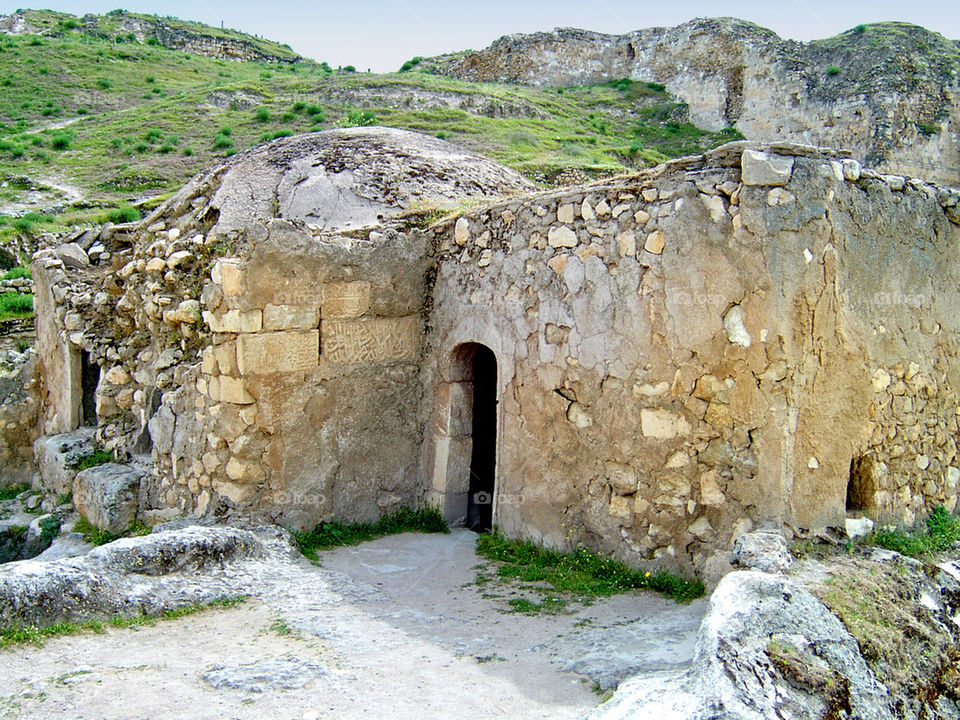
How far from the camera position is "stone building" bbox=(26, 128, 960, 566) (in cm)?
492

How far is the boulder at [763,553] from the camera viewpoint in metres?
4.07

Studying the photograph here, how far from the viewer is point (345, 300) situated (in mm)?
6367

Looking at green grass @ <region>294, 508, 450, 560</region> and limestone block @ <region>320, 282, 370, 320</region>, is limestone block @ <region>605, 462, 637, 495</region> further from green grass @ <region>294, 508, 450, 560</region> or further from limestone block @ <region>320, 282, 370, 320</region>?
limestone block @ <region>320, 282, 370, 320</region>

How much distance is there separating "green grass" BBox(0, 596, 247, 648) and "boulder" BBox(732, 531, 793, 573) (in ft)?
9.63

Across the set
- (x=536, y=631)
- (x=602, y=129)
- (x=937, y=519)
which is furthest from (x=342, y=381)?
(x=602, y=129)

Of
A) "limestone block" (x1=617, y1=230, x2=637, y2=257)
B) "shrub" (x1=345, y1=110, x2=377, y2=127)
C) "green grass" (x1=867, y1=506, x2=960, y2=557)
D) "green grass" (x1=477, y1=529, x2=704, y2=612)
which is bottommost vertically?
"green grass" (x1=477, y1=529, x2=704, y2=612)

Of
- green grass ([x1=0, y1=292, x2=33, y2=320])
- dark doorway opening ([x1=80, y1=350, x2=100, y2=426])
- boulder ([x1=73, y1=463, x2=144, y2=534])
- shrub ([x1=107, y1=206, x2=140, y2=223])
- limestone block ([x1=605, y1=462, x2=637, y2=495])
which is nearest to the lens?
limestone block ([x1=605, y1=462, x2=637, y2=495])

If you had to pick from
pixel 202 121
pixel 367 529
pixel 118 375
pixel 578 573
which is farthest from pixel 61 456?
pixel 202 121

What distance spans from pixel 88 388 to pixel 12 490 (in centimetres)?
134

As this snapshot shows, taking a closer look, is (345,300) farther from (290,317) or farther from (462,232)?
(462,232)

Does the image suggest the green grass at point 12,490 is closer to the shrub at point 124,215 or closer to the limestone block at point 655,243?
the limestone block at point 655,243

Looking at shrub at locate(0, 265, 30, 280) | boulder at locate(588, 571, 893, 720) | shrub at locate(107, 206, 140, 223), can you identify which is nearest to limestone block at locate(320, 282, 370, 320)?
boulder at locate(588, 571, 893, 720)

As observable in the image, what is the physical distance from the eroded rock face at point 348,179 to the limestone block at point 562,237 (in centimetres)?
183

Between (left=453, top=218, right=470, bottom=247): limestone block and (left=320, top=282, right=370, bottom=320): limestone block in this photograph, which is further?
(left=453, top=218, right=470, bottom=247): limestone block
